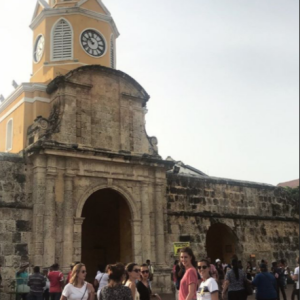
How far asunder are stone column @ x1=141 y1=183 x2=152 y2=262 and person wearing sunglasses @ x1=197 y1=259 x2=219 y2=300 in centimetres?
982

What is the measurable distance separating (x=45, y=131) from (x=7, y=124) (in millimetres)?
3542

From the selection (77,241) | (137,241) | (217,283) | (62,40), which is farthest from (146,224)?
(62,40)

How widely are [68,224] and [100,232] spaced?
5.35 meters

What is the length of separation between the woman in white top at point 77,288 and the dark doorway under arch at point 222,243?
527 inches

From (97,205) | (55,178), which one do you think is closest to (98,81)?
(55,178)

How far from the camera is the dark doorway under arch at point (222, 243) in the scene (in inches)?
762

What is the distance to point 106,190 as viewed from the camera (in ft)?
56.6

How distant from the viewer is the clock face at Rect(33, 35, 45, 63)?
18.4 meters

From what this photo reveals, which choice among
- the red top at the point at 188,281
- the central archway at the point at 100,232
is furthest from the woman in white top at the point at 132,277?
the central archway at the point at 100,232

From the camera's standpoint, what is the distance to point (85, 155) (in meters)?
15.4

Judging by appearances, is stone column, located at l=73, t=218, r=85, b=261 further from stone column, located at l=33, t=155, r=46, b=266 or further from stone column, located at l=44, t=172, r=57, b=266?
stone column, located at l=33, t=155, r=46, b=266

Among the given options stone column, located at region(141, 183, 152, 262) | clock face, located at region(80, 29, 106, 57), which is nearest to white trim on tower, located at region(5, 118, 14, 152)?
clock face, located at region(80, 29, 106, 57)

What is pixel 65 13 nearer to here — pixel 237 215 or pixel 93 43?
pixel 93 43

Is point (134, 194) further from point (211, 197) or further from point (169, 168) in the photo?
point (211, 197)
